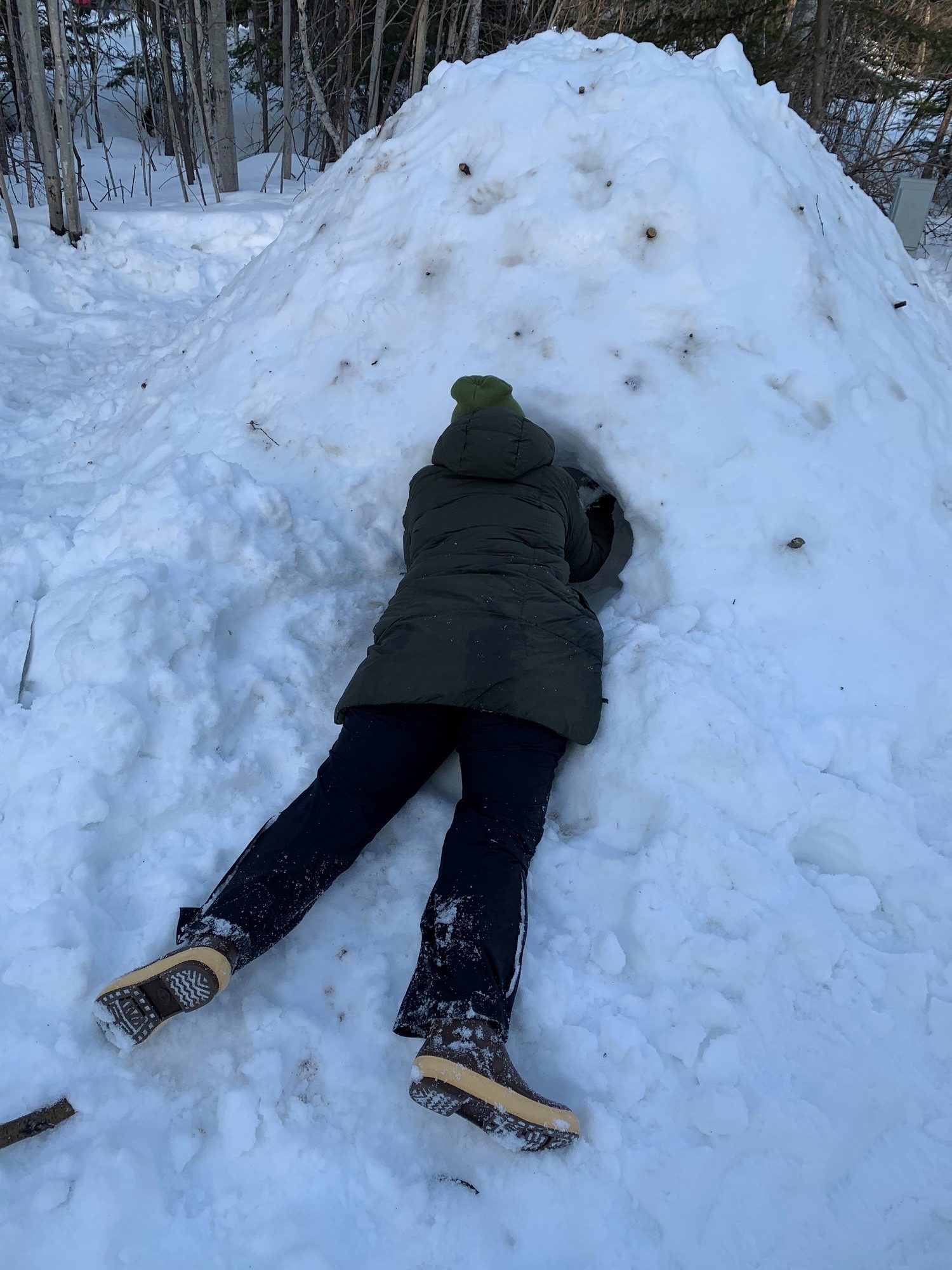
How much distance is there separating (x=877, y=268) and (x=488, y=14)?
268 inches

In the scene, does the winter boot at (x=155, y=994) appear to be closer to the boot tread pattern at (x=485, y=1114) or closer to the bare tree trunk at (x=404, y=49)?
the boot tread pattern at (x=485, y=1114)

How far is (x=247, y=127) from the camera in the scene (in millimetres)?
12922

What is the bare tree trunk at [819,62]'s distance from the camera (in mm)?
6582

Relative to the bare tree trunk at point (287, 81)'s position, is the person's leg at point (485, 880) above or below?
below

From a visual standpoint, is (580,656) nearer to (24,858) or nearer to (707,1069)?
(707,1069)

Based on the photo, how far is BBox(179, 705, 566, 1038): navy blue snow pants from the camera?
71.8 inches

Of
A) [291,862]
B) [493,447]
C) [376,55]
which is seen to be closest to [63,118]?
[376,55]

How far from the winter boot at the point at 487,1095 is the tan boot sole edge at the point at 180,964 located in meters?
0.48

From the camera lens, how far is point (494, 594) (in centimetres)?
240

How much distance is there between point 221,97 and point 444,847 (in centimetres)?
859

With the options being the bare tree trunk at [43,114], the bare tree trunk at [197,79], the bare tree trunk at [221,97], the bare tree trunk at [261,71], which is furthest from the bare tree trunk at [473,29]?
the bare tree trunk at [261,71]

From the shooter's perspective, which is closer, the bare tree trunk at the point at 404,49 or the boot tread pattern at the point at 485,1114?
the boot tread pattern at the point at 485,1114

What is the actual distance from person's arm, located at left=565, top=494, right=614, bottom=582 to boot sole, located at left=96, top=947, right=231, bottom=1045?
167cm

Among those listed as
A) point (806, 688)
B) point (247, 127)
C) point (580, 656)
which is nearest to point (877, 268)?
point (806, 688)
